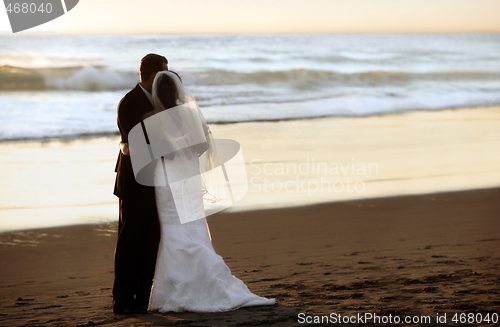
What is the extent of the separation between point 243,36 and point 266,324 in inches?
1091

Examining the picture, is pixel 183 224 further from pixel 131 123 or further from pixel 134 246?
pixel 131 123

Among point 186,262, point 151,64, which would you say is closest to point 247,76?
point 151,64

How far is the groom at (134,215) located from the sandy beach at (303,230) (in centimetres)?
21

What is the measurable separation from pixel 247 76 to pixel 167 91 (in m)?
18.4

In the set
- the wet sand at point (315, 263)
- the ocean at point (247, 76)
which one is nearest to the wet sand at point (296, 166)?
the wet sand at point (315, 263)

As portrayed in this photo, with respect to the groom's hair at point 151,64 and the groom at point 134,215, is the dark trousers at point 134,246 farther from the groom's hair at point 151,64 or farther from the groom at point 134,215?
the groom's hair at point 151,64

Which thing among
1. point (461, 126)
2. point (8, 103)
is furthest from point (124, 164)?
point (8, 103)

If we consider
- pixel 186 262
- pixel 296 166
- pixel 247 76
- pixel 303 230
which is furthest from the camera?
pixel 247 76

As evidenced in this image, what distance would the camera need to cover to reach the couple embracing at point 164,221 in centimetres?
412

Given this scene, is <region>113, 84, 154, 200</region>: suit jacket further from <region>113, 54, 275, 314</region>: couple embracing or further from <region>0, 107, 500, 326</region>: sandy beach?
<region>0, 107, 500, 326</region>: sandy beach

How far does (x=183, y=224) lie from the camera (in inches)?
166

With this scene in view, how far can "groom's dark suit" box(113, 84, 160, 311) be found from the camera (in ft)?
13.7

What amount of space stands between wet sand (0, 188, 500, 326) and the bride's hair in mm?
1512

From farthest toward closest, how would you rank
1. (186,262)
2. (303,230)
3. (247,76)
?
(247,76), (303,230), (186,262)
